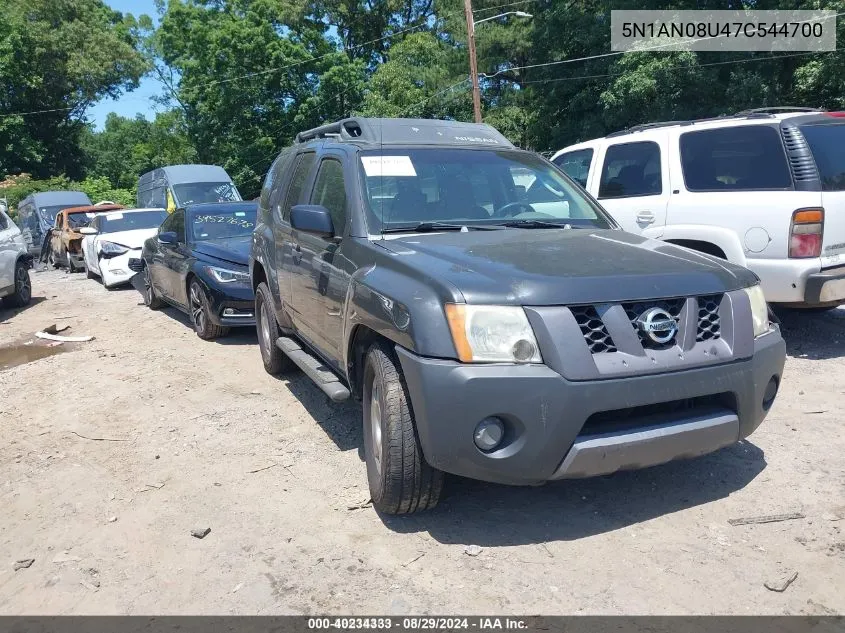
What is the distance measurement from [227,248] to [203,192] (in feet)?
42.0

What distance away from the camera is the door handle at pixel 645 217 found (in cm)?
679

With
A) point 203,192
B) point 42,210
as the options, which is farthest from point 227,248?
point 42,210

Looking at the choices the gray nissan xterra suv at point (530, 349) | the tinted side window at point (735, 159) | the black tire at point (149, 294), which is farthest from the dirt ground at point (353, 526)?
the black tire at point (149, 294)

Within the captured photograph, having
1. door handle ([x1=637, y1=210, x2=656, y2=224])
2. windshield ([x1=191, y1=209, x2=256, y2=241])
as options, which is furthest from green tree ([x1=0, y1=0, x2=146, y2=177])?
door handle ([x1=637, y1=210, x2=656, y2=224])

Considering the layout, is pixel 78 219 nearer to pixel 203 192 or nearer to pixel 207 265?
pixel 203 192

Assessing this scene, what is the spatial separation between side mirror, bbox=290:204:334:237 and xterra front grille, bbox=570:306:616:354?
5.58ft

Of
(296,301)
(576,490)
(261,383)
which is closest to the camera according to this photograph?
(576,490)

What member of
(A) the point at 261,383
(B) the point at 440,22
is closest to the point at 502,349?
(A) the point at 261,383

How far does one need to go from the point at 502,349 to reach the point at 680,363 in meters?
0.78

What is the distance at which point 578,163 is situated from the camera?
7.89 m

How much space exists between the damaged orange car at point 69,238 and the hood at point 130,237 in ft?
9.56

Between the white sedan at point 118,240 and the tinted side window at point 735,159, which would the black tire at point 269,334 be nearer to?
the tinted side window at point 735,159

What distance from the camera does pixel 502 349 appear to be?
302 centimetres
